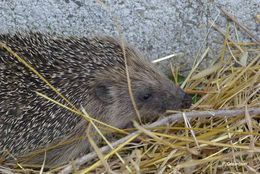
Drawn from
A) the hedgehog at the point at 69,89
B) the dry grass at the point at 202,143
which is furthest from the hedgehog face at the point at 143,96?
the dry grass at the point at 202,143

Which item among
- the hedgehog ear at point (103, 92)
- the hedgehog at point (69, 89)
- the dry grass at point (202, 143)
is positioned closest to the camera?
the dry grass at point (202, 143)

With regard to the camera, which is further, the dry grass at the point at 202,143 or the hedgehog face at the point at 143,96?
the hedgehog face at the point at 143,96

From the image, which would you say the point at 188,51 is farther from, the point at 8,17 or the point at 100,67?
the point at 8,17

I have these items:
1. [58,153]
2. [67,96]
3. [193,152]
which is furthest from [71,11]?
[193,152]

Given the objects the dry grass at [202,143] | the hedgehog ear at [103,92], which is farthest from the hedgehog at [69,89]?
the dry grass at [202,143]

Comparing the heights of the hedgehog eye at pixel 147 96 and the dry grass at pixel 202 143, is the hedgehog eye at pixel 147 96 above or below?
above

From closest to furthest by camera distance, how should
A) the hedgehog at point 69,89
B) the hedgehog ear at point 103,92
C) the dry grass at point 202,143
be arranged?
1. the dry grass at point 202,143
2. the hedgehog at point 69,89
3. the hedgehog ear at point 103,92

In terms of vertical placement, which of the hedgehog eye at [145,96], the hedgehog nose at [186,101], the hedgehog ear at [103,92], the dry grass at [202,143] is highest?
the hedgehog ear at [103,92]

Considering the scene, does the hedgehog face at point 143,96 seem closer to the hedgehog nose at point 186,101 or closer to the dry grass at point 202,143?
the hedgehog nose at point 186,101

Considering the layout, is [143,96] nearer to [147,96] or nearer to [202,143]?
[147,96]
